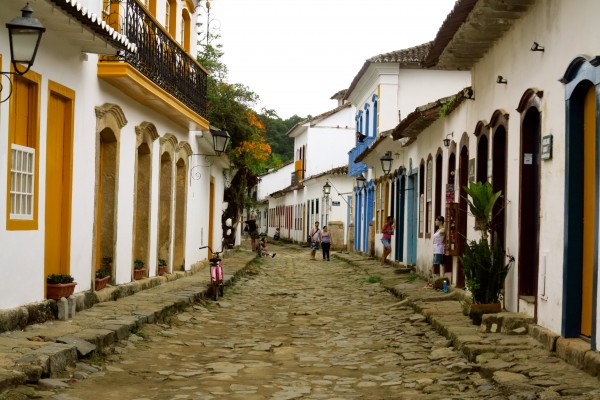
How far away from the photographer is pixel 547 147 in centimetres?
899

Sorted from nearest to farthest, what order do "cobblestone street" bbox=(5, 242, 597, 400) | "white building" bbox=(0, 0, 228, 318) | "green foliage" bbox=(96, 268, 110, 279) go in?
"cobblestone street" bbox=(5, 242, 597, 400) < "white building" bbox=(0, 0, 228, 318) < "green foliage" bbox=(96, 268, 110, 279)

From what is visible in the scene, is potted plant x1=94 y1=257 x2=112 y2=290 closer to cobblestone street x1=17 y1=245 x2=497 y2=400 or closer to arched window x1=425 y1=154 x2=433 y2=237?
cobblestone street x1=17 y1=245 x2=497 y2=400

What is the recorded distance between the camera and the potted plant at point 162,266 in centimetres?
1598

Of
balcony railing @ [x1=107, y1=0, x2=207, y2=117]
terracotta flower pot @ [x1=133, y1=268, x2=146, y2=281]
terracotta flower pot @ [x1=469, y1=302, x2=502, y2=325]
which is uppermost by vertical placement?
balcony railing @ [x1=107, y1=0, x2=207, y2=117]

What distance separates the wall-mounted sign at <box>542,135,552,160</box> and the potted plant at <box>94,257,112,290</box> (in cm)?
625

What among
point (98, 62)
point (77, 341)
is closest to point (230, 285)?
point (98, 62)

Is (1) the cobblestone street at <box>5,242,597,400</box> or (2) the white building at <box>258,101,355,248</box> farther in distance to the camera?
(2) the white building at <box>258,101,355,248</box>

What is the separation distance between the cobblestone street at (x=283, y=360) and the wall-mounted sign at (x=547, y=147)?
7.61ft

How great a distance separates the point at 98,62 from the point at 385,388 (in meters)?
6.52

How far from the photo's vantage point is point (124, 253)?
13.2 metres

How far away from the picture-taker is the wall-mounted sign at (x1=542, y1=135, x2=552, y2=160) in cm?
891

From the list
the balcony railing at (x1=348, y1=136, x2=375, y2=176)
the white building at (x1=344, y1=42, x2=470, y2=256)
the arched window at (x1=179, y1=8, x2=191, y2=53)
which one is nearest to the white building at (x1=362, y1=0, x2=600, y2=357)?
the arched window at (x1=179, y1=8, x2=191, y2=53)

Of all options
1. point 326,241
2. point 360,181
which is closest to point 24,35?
point 326,241

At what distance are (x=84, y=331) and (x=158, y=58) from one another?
20.9 ft
